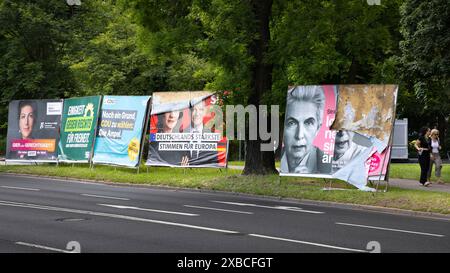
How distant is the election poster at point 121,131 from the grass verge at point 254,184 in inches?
21.8

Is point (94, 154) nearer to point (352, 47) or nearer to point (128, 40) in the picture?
point (352, 47)

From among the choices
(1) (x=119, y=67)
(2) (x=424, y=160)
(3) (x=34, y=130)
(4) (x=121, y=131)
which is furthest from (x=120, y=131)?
(1) (x=119, y=67)

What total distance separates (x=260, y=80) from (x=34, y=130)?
40.6ft

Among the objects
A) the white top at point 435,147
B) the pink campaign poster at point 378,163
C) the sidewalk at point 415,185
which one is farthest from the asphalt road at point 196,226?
the white top at point 435,147

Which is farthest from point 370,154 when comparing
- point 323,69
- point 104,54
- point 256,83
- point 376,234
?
point 104,54

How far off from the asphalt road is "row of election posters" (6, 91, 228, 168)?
5925mm

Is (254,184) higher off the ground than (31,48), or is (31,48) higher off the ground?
(31,48)

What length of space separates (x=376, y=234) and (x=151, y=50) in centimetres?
1269

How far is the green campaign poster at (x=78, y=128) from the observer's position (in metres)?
28.2

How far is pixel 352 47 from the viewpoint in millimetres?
21984

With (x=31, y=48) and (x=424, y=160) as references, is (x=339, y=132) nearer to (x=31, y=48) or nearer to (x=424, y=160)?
(x=424, y=160)

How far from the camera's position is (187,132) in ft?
84.6

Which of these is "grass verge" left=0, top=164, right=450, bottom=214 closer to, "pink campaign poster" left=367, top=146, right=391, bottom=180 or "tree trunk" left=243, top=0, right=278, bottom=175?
"pink campaign poster" left=367, top=146, right=391, bottom=180

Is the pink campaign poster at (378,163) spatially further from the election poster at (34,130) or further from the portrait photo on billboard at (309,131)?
the election poster at (34,130)
